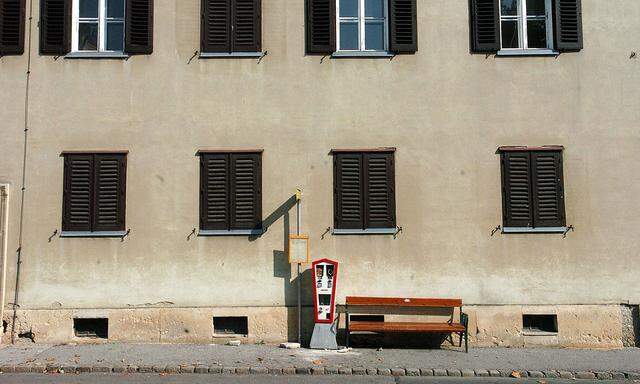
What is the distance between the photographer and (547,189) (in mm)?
11734

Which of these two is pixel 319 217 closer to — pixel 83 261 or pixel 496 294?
pixel 496 294

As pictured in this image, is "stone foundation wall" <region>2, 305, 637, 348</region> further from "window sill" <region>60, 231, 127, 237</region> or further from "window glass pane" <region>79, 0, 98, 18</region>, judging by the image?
"window glass pane" <region>79, 0, 98, 18</region>

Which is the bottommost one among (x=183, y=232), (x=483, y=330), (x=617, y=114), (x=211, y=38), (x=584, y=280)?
(x=483, y=330)

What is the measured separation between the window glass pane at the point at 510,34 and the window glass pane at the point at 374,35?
7.78 ft

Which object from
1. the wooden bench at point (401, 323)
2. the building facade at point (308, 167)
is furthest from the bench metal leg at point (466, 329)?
the building facade at point (308, 167)

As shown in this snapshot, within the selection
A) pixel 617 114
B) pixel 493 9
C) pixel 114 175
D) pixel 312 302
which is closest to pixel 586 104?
pixel 617 114

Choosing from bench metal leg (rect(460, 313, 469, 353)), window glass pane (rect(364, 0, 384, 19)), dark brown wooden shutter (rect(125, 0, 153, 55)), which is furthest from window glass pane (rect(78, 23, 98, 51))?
bench metal leg (rect(460, 313, 469, 353))

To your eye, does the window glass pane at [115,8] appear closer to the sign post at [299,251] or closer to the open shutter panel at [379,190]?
the sign post at [299,251]

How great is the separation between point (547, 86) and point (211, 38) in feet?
21.0

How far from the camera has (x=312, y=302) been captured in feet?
38.0

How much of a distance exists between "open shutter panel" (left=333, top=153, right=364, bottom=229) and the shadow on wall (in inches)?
32.8

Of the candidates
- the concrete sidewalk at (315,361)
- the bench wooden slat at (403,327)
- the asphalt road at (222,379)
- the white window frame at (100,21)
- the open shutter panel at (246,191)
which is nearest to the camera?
the asphalt road at (222,379)

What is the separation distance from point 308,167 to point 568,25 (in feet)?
18.5

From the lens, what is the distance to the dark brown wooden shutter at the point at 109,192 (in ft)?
38.2
